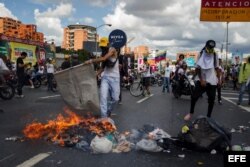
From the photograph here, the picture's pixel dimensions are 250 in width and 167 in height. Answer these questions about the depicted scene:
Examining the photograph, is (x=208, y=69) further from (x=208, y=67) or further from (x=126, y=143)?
(x=126, y=143)

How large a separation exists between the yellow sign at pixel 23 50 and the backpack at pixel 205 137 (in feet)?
112

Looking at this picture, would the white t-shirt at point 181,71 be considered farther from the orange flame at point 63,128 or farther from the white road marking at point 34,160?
the white road marking at point 34,160

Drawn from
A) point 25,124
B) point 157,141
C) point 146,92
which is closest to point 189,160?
point 157,141

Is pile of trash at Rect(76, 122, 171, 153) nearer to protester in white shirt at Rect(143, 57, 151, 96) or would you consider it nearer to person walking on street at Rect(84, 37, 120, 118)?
person walking on street at Rect(84, 37, 120, 118)

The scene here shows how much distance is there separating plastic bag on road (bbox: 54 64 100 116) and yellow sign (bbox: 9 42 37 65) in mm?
32170

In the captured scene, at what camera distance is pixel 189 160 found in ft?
19.6

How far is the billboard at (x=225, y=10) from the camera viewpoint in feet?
55.7

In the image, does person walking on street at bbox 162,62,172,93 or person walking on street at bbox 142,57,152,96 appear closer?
person walking on street at bbox 142,57,152,96

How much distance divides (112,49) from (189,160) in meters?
3.07

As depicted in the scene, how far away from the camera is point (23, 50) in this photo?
4122 cm

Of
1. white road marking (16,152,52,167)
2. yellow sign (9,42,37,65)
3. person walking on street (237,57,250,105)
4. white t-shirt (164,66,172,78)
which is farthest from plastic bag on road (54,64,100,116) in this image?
yellow sign (9,42,37,65)

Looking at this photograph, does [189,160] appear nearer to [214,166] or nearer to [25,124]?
[214,166]

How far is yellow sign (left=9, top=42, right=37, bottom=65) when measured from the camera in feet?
128

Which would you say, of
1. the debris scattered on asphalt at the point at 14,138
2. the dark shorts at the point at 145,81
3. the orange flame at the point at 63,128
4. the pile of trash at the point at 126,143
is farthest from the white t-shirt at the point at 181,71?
the debris scattered on asphalt at the point at 14,138
